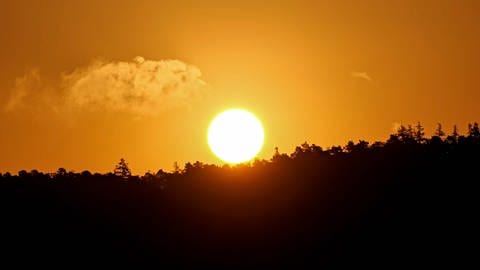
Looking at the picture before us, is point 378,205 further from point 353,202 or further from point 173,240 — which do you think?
point 173,240

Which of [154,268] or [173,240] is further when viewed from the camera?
[173,240]

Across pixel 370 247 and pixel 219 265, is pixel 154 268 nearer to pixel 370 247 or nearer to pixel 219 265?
pixel 219 265

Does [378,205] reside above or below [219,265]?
above

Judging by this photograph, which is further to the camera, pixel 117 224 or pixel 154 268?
pixel 117 224

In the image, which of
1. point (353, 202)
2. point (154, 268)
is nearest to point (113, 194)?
point (154, 268)

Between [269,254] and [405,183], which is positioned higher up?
[405,183]

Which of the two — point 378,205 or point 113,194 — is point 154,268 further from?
point 378,205

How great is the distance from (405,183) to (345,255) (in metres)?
25.7

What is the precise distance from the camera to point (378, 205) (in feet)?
639

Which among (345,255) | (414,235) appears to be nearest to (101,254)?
(345,255)

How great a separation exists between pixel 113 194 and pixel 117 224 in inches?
367

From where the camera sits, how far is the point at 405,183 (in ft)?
654

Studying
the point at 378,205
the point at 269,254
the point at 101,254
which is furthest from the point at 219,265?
the point at 378,205

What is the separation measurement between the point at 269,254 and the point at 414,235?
28.7 meters
